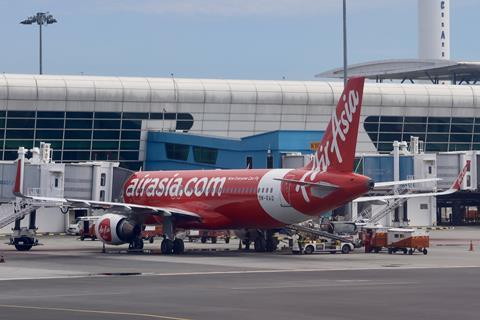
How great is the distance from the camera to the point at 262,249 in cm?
6381

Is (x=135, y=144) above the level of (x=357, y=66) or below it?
below

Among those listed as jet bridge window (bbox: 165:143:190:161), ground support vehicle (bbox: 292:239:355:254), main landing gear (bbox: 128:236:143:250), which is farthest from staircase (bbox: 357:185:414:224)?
jet bridge window (bbox: 165:143:190:161)

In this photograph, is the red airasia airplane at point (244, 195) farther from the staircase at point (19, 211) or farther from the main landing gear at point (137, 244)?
the staircase at point (19, 211)

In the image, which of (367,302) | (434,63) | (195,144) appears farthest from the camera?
(434,63)

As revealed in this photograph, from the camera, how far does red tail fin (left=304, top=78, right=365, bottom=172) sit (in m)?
53.1

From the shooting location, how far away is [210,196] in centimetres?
6112

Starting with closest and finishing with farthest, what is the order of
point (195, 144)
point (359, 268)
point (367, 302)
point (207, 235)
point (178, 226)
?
point (367, 302) < point (359, 268) < point (178, 226) < point (207, 235) < point (195, 144)

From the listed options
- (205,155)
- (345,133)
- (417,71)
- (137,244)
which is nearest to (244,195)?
(345,133)

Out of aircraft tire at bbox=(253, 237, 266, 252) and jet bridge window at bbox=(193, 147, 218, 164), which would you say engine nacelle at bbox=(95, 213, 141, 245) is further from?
jet bridge window at bbox=(193, 147, 218, 164)

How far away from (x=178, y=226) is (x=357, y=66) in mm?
78150

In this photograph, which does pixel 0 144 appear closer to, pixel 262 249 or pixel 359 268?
pixel 262 249

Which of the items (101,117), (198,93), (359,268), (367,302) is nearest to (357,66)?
(198,93)

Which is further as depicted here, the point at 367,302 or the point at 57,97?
the point at 57,97

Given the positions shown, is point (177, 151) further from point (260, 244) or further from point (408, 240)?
point (408, 240)
